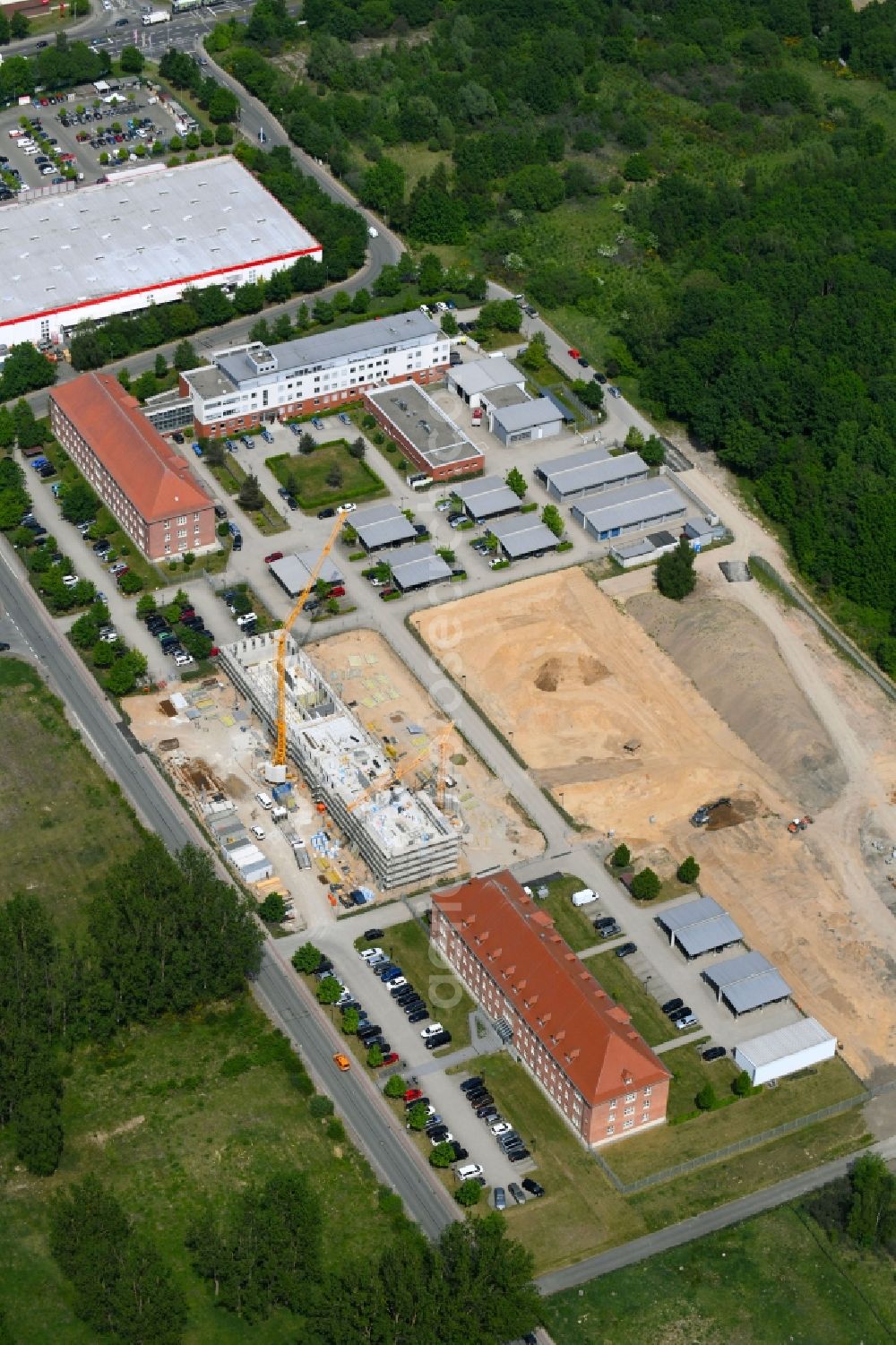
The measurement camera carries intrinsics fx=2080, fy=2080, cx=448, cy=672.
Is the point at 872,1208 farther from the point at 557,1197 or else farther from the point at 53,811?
the point at 53,811

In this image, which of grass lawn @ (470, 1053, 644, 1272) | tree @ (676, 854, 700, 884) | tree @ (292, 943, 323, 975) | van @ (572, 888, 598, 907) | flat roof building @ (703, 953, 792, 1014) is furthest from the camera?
tree @ (676, 854, 700, 884)

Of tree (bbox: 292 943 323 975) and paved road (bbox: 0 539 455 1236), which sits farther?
tree (bbox: 292 943 323 975)

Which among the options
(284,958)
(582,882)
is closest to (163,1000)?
(284,958)

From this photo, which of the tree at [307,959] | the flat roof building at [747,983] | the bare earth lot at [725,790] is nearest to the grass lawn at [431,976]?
the tree at [307,959]

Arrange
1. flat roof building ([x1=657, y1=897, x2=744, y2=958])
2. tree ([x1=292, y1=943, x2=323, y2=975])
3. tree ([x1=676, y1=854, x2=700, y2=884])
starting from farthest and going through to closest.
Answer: tree ([x1=676, y1=854, x2=700, y2=884])
flat roof building ([x1=657, y1=897, x2=744, y2=958])
tree ([x1=292, y1=943, x2=323, y2=975])

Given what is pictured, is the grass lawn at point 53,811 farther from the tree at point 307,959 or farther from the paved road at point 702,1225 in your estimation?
the paved road at point 702,1225

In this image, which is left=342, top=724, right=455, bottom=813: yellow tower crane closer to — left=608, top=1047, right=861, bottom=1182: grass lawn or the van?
the van

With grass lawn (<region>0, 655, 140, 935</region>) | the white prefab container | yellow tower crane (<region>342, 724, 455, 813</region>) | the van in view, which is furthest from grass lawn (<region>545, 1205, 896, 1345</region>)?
grass lawn (<region>0, 655, 140, 935</region>)
